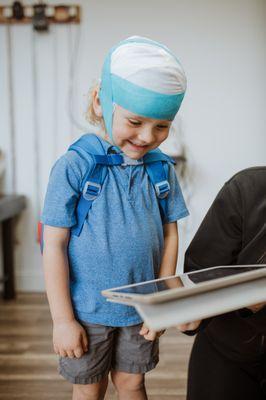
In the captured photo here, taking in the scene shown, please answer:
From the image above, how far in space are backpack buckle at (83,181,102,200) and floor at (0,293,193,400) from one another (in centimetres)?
117

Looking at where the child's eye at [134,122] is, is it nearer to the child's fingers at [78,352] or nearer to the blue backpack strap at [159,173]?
the blue backpack strap at [159,173]

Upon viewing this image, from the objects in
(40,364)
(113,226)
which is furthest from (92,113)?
(40,364)

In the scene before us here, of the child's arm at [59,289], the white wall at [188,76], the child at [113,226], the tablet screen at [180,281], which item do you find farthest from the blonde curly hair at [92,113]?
the white wall at [188,76]

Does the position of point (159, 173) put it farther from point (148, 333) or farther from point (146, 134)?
point (148, 333)

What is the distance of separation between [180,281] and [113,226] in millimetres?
272

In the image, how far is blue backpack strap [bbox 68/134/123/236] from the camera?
104cm

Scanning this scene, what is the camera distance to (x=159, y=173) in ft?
3.68

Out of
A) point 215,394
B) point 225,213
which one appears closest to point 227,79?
point 225,213

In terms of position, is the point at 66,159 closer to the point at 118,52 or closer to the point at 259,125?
the point at 118,52

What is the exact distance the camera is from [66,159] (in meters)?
1.04

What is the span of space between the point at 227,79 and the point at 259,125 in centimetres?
36

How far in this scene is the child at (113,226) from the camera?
959mm

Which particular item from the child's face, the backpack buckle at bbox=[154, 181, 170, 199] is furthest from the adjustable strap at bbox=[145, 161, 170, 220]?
the child's face

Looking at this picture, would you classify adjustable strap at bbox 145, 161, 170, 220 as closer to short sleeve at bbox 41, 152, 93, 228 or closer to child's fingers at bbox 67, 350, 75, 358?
short sleeve at bbox 41, 152, 93, 228
